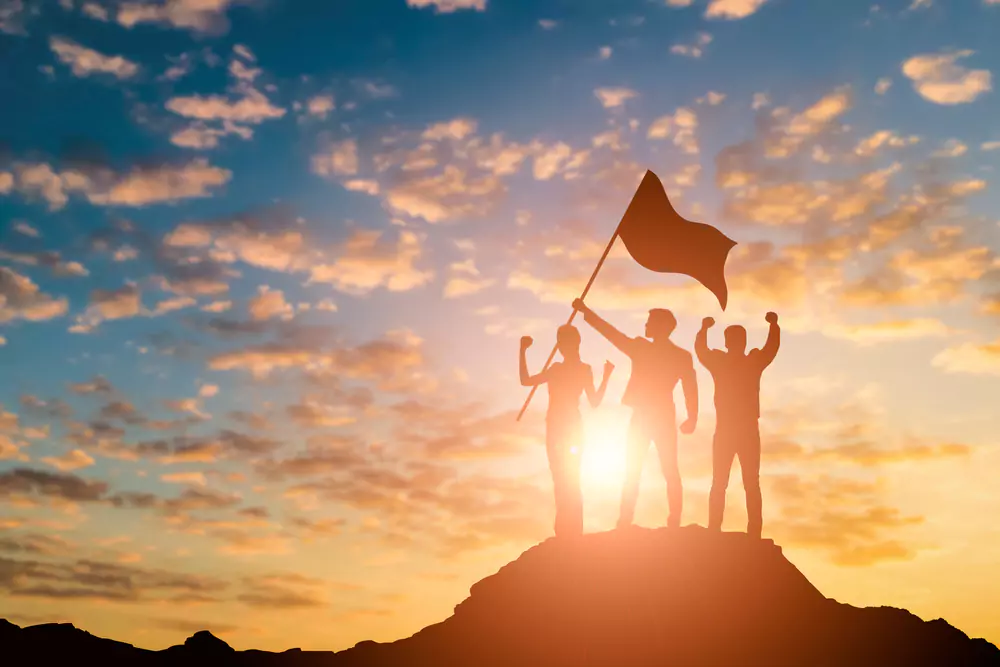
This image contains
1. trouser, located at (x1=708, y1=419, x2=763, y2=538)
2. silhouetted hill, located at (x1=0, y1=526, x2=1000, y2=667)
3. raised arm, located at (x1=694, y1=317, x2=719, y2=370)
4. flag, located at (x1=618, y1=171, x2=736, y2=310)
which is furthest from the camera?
flag, located at (x1=618, y1=171, x2=736, y2=310)

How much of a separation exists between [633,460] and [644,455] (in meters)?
0.22

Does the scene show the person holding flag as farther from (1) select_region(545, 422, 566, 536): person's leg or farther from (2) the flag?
(1) select_region(545, 422, 566, 536): person's leg

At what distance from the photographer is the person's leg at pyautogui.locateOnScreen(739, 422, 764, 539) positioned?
15.2 meters

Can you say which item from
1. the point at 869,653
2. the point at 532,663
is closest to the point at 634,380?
the point at 532,663

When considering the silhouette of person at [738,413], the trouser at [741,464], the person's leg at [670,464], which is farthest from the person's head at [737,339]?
the person's leg at [670,464]

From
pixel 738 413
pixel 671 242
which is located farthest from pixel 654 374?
pixel 671 242

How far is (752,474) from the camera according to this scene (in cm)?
1520

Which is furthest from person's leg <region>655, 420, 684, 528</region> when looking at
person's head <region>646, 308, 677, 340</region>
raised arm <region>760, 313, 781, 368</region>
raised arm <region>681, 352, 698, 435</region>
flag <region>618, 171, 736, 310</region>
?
flag <region>618, 171, 736, 310</region>

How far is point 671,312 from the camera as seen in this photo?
604 inches

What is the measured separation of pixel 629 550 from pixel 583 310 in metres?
4.00

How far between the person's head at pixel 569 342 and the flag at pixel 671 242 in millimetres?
1738

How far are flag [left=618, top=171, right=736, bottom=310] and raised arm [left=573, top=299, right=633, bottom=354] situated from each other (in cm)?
142

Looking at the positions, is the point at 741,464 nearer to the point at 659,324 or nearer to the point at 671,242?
the point at 659,324

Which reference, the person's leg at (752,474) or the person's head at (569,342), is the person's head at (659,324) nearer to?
the person's head at (569,342)
